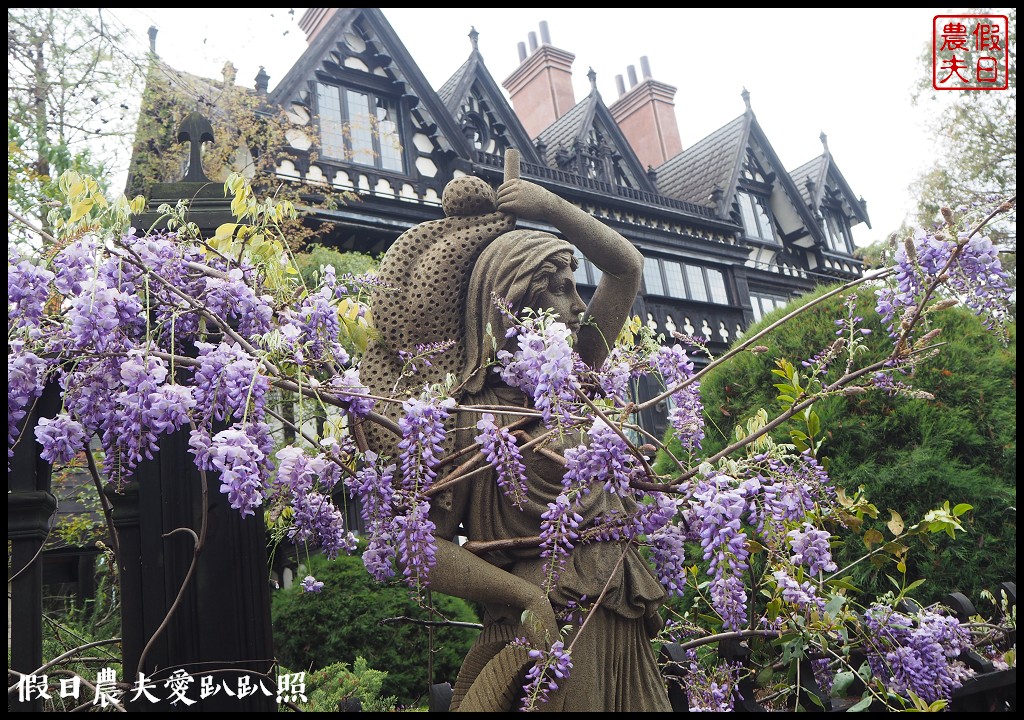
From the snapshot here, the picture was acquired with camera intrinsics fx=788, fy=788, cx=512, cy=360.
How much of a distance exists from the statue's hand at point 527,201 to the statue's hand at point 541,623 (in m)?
1.23

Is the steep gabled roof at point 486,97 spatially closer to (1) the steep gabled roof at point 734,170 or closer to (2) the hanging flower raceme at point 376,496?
(1) the steep gabled roof at point 734,170

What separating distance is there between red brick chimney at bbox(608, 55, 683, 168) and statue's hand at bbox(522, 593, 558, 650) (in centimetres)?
2658

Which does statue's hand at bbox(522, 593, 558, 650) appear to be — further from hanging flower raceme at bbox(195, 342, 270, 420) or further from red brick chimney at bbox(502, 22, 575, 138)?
red brick chimney at bbox(502, 22, 575, 138)

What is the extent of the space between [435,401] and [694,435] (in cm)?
104

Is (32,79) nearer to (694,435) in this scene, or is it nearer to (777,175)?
(694,435)

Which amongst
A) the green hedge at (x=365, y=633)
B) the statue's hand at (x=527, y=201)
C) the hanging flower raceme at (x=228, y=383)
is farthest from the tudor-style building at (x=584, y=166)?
the hanging flower raceme at (x=228, y=383)

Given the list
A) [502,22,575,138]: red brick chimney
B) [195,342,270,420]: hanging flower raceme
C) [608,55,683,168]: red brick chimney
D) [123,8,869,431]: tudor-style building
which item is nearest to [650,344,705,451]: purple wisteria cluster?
[195,342,270,420]: hanging flower raceme

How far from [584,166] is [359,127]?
6.63 m

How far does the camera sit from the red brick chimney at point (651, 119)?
91.3 ft

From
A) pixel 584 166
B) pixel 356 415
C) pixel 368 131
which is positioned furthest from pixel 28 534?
pixel 584 166

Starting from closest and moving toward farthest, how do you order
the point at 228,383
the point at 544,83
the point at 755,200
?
the point at 228,383, the point at 755,200, the point at 544,83

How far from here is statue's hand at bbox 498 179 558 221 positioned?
2.67 m

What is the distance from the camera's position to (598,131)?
20.9 meters

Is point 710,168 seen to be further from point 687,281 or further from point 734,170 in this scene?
point 687,281
